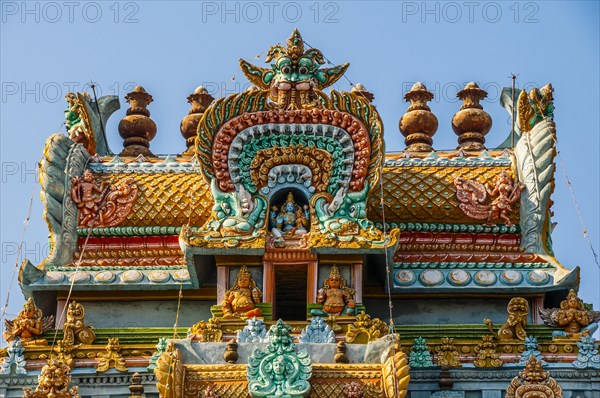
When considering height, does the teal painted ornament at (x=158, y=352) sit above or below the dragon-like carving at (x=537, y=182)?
below

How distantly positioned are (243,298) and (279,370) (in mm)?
3285

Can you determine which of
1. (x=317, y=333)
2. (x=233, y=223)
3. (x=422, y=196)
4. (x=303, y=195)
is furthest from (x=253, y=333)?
(x=422, y=196)

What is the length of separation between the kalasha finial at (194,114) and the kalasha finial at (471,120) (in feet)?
16.9

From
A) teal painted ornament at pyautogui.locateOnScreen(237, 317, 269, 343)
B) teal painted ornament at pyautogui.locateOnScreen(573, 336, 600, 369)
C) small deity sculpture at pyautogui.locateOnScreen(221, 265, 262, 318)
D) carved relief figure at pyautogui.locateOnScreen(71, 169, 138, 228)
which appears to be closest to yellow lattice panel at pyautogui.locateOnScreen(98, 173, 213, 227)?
carved relief figure at pyautogui.locateOnScreen(71, 169, 138, 228)

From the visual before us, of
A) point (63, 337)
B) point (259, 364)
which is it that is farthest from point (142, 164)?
point (259, 364)

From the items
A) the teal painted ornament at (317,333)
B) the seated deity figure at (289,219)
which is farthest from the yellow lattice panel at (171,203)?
the teal painted ornament at (317,333)

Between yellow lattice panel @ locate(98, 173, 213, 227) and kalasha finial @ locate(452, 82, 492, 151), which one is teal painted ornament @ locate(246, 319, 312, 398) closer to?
yellow lattice panel @ locate(98, 173, 213, 227)

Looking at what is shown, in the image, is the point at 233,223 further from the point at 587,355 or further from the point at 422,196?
the point at 587,355

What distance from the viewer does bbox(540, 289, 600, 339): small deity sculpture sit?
33.5 meters

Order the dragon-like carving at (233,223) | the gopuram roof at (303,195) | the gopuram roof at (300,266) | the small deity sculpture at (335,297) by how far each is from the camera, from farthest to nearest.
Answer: the gopuram roof at (303,195), the dragon-like carving at (233,223), the small deity sculpture at (335,297), the gopuram roof at (300,266)

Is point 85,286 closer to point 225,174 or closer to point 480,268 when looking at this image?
point 225,174

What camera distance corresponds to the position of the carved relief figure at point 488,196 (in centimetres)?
3631

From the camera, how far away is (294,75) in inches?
1409

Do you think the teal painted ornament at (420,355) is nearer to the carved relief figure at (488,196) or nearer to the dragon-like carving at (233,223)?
the dragon-like carving at (233,223)
